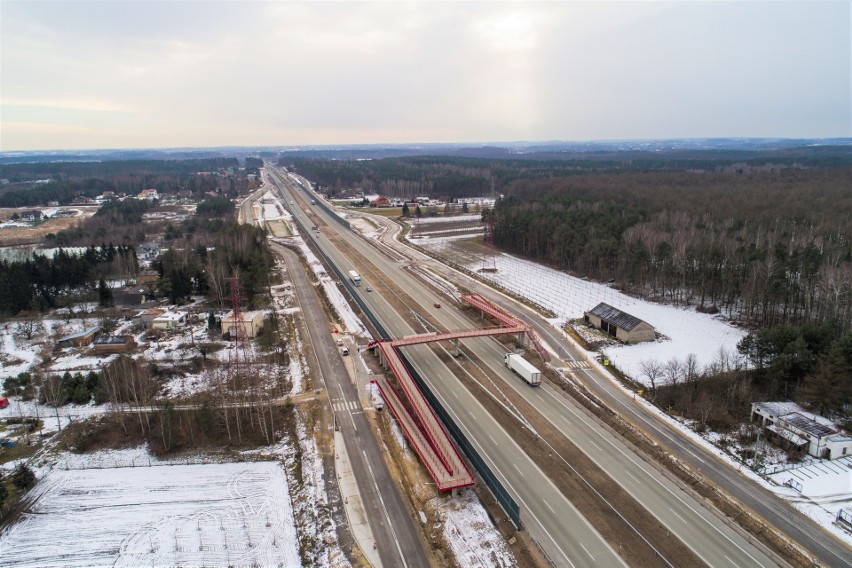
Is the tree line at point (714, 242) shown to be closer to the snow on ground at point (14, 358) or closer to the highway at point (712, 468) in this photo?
the highway at point (712, 468)

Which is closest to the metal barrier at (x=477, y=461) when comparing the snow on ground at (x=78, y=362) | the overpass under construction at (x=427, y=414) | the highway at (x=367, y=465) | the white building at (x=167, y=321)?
the overpass under construction at (x=427, y=414)

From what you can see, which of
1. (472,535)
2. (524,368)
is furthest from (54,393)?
(524,368)

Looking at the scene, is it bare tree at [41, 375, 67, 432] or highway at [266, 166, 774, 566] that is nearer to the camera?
highway at [266, 166, 774, 566]

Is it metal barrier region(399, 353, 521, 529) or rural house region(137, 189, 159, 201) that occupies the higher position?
rural house region(137, 189, 159, 201)

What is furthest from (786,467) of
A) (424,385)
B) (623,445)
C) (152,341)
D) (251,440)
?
(152,341)

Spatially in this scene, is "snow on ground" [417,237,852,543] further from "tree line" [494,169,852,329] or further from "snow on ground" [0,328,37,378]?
"snow on ground" [0,328,37,378]

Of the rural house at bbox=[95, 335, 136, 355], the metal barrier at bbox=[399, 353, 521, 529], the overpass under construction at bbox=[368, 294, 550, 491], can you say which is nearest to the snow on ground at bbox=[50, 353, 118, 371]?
the rural house at bbox=[95, 335, 136, 355]
